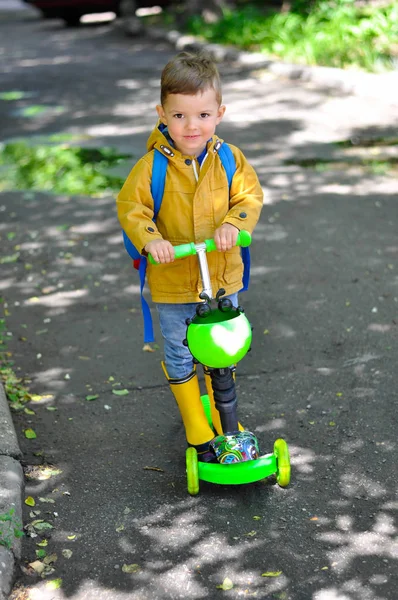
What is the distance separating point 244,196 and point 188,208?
0.24 m

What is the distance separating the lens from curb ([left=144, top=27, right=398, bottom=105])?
10.0 metres

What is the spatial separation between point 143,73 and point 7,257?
25.9 feet

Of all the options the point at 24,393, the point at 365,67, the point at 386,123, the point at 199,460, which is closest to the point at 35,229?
the point at 24,393

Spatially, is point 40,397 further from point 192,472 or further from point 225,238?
point 225,238

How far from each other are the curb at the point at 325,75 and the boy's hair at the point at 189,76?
4.96 metres

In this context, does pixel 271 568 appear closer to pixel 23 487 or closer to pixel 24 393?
pixel 23 487

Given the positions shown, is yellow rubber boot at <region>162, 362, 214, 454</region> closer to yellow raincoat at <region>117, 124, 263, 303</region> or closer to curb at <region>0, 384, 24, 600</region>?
yellow raincoat at <region>117, 124, 263, 303</region>

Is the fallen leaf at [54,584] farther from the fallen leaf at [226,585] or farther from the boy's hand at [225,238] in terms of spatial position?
the boy's hand at [225,238]

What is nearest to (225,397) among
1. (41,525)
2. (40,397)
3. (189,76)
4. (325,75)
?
(41,525)

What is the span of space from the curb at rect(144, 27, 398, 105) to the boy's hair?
4.96 metres

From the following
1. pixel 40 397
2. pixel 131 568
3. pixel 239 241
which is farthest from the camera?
pixel 40 397

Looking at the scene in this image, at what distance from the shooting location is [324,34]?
1227 centimetres

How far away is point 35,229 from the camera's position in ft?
22.2

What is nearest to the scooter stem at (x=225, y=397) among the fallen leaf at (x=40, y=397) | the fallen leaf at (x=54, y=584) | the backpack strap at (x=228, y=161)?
the backpack strap at (x=228, y=161)
